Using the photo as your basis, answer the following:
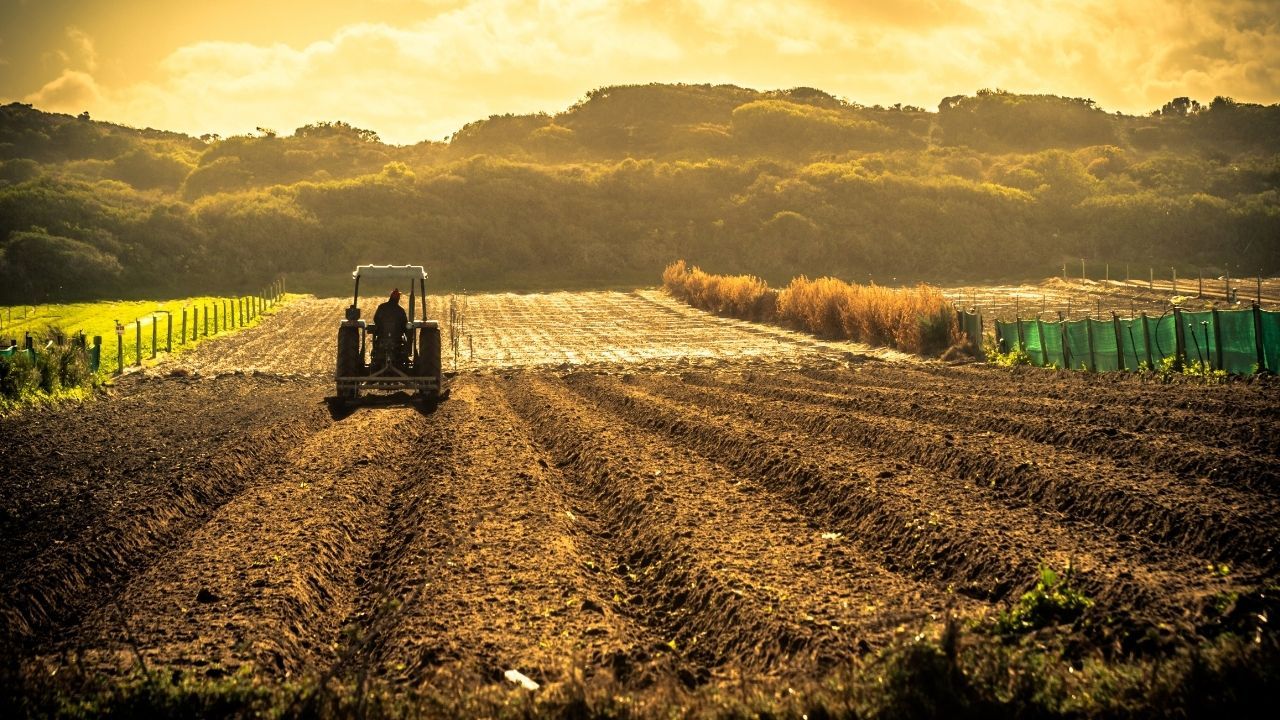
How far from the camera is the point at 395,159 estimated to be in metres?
124

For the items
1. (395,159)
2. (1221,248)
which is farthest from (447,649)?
(395,159)

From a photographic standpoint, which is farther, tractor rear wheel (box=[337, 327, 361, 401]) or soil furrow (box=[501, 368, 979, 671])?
tractor rear wheel (box=[337, 327, 361, 401])

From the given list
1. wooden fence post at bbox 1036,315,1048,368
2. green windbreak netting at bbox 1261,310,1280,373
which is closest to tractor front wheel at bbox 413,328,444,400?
wooden fence post at bbox 1036,315,1048,368

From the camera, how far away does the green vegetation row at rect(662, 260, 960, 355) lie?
98.3ft

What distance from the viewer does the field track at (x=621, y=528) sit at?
6.88m

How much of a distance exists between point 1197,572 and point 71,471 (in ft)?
39.5

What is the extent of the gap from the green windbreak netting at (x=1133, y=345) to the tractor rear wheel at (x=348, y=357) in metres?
14.7

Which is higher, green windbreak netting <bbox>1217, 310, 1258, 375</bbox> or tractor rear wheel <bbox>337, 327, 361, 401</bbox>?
tractor rear wheel <bbox>337, 327, 361, 401</bbox>

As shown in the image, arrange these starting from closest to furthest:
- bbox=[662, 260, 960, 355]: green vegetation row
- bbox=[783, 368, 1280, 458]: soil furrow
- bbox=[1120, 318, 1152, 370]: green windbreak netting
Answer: bbox=[783, 368, 1280, 458]: soil furrow
bbox=[1120, 318, 1152, 370]: green windbreak netting
bbox=[662, 260, 960, 355]: green vegetation row

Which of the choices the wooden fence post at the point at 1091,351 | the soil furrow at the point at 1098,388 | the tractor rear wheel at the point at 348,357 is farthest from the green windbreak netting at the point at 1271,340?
the tractor rear wheel at the point at 348,357

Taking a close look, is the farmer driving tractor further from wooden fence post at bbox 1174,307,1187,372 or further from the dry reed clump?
the dry reed clump

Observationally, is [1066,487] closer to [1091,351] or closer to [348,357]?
[348,357]

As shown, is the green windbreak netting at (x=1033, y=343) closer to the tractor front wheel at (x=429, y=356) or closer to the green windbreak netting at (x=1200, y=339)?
the green windbreak netting at (x=1200, y=339)

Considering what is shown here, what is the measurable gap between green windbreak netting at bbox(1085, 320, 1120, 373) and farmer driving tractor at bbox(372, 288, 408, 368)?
13.7 meters
